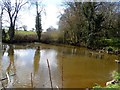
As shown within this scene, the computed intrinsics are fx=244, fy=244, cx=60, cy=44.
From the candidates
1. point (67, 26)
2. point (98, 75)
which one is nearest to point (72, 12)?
point (67, 26)

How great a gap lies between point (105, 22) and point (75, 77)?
13.8 feet

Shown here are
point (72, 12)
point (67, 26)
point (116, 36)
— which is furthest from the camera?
point (116, 36)

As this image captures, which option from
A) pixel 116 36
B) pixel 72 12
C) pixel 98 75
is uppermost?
pixel 72 12

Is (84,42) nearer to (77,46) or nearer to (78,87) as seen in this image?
(77,46)

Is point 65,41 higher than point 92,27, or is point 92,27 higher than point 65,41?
point 92,27

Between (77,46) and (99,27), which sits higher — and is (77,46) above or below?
below

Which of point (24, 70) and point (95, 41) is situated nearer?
point (24, 70)

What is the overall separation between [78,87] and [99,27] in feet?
15.3

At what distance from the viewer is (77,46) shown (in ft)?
23.6

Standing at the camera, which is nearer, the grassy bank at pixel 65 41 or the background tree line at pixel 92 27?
the grassy bank at pixel 65 41

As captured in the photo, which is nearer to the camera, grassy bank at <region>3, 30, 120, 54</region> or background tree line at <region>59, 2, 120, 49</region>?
grassy bank at <region>3, 30, 120, 54</region>

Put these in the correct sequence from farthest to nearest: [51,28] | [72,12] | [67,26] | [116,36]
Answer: [116,36]
[72,12]
[67,26]
[51,28]

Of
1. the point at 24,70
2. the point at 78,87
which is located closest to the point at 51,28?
the point at 24,70

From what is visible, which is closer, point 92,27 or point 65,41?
point 65,41
